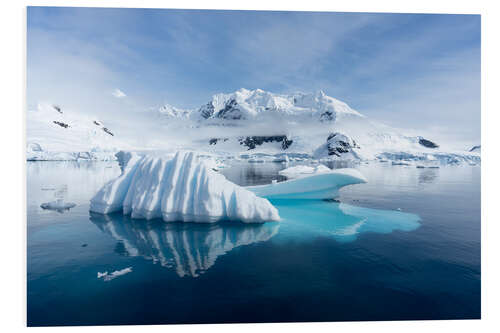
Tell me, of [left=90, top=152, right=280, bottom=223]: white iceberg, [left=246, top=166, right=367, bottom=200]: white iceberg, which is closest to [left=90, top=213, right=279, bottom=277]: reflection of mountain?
[left=90, top=152, right=280, bottom=223]: white iceberg

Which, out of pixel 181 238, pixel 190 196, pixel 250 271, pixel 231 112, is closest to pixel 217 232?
pixel 181 238

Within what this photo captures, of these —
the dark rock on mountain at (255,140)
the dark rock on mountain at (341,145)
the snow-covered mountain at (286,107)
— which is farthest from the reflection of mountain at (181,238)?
the dark rock on mountain at (255,140)

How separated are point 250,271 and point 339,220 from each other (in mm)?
4741

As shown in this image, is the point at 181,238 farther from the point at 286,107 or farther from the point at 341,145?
the point at 286,107

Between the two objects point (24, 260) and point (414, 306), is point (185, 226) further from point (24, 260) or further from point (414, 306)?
point (414, 306)

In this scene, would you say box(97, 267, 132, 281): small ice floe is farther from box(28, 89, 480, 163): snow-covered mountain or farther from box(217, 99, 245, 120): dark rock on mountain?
box(217, 99, 245, 120): dark rock on mountain

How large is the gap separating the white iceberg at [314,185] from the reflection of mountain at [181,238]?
3.86m

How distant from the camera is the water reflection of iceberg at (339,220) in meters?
7.20

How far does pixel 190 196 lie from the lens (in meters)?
7.97

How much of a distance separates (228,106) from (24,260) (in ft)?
650

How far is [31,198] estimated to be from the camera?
39.1 feet

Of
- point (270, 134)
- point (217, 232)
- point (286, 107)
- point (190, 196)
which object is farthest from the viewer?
point (286, 107)

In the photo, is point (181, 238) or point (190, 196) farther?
point (190, 196)

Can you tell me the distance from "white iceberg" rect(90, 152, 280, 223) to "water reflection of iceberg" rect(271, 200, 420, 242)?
999 millimetres
